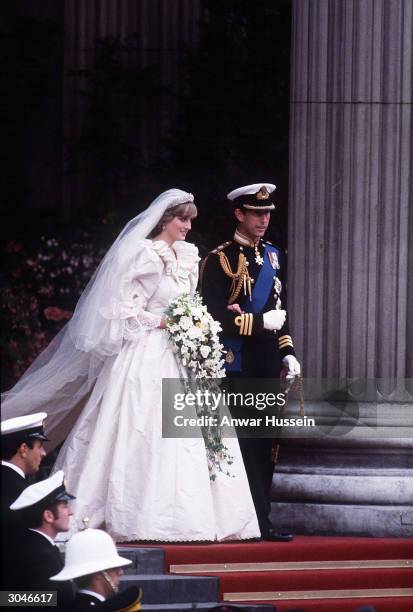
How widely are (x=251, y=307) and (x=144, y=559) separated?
5.62ft

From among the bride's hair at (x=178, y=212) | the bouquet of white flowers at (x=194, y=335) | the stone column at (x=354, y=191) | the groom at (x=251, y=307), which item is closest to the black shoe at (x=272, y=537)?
the groom at (x=251, y=307)

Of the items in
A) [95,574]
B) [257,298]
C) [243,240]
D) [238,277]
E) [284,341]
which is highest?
[243,240]

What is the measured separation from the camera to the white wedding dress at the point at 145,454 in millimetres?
8703

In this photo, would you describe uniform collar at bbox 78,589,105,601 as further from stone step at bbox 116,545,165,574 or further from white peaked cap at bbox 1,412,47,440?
stone step at bbox 116,545,165,574

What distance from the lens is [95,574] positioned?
6.48 m

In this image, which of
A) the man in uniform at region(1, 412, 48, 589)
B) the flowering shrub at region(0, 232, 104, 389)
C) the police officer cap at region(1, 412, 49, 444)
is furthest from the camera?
the flowering shrub at region(0, 232, 104, 389)

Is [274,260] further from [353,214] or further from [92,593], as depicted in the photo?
[92,593]

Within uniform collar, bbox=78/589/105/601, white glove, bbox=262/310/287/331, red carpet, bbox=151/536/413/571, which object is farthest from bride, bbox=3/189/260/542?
uniform collar, bbox=78/589/105/601

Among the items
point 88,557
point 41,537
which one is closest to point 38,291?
point 41,537

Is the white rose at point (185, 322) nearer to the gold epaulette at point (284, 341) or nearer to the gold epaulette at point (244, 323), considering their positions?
the gold epaulette at point (244, 323)

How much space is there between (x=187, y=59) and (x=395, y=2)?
359 centimetres

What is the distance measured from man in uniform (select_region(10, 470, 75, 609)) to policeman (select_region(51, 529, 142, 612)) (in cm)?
11

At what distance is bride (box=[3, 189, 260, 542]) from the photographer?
872 centimetres

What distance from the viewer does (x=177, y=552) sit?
855 cm
